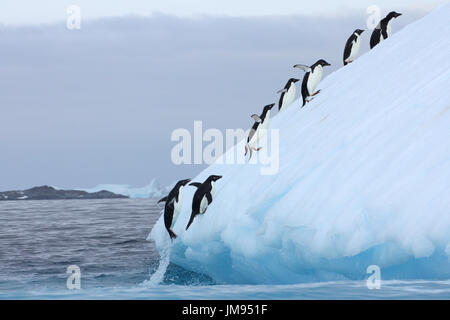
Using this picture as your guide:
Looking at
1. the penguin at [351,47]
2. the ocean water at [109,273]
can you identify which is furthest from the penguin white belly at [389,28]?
the ocean water at [109,273]

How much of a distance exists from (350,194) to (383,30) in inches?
321

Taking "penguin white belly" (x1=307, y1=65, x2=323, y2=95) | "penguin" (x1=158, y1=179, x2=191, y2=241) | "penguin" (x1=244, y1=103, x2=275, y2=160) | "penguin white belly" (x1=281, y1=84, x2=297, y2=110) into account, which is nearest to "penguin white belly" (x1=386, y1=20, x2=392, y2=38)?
"penguin white belly" (x1=307, y1=65, x2=323, y2=95)

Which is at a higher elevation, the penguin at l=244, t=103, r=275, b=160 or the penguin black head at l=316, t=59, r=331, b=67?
the penguin black head at l=316, t=59, r=331, b=67

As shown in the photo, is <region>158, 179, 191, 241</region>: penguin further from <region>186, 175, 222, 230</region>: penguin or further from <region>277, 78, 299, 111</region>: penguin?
<region>277, 78, 299, 111</region>: penguin

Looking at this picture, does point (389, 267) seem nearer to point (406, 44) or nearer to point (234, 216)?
point (234, 216)

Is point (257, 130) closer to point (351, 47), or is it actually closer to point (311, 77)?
point (311, 77)

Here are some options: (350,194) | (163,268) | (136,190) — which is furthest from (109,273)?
(136,190)

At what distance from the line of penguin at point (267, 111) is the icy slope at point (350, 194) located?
0.19 m

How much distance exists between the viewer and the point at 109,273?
13.2 m

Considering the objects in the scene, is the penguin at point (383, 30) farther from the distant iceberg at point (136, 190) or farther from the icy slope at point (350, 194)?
the distant iceberg at point (136, 190)

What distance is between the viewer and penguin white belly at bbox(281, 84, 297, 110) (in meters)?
13.3

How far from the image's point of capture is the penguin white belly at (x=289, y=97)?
13258 millimetres

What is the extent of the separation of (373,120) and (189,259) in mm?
3602
